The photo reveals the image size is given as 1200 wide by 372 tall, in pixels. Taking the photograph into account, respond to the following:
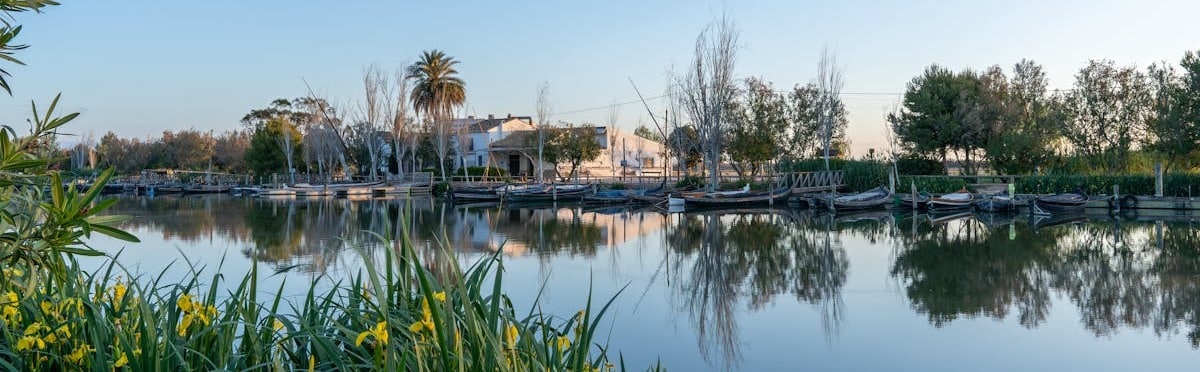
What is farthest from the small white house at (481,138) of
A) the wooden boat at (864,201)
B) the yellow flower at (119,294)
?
the yellow flower at (119,294)

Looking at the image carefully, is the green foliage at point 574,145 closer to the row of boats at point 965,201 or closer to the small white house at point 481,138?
the small white house at point 481,138

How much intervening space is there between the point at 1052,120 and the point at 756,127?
13860 mm

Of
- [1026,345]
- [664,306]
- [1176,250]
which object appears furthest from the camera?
[1176,250]

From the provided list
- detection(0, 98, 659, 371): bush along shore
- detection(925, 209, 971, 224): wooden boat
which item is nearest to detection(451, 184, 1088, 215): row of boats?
detection(925, 209, 971, 224): wooden boat

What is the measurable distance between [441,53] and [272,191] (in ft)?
44.7

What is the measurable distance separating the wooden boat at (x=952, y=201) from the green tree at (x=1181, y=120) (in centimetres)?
821

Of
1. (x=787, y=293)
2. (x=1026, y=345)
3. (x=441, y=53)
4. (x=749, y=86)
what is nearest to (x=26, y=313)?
(x=1026, y=345)

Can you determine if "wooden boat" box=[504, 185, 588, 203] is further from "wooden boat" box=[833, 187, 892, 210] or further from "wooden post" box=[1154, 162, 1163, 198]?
"wooden post" box=[1154, 162, 1163, 198]

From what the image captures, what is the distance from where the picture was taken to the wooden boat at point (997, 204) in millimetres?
31312

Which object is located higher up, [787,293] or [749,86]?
[749,86]

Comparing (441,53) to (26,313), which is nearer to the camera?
(26,313)

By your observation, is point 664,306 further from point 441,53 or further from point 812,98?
point 441,53

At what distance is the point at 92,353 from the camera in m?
3.63

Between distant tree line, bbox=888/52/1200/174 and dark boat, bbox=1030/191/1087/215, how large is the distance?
5651mm
